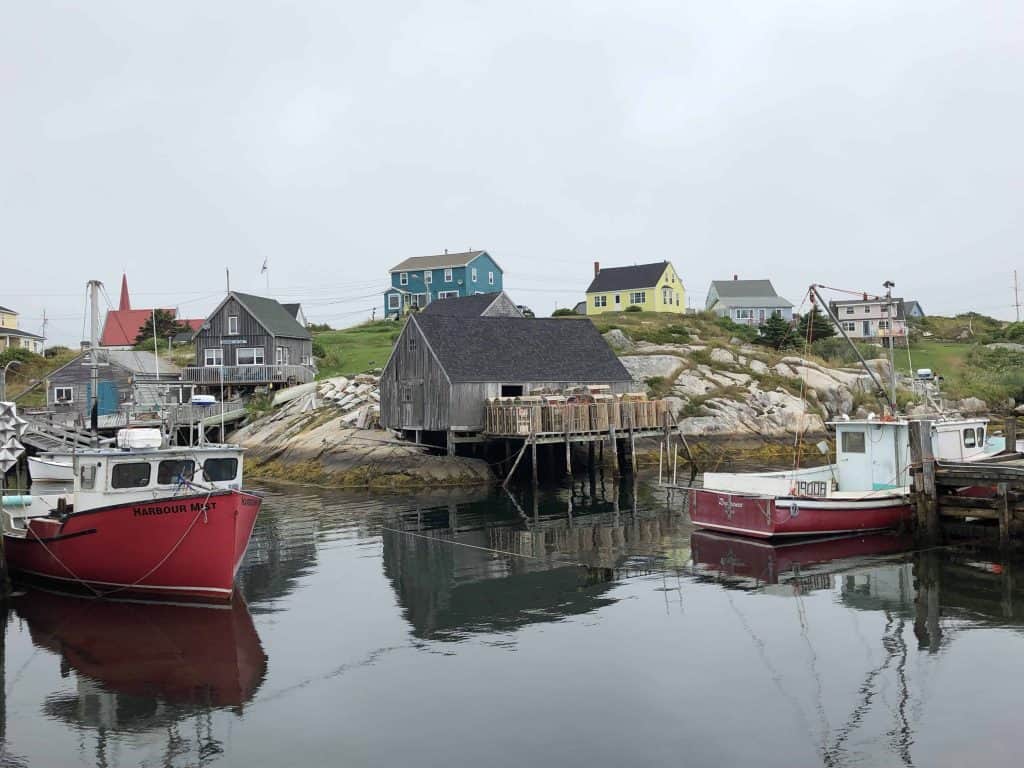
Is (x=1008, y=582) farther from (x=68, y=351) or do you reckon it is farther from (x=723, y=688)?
(x=68, y=351)

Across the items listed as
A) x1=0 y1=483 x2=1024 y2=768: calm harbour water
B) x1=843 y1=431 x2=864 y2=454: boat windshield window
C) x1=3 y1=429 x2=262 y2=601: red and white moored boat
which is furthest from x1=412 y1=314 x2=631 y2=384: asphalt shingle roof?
x1=3 y1=429 x2=262 y2=601: red and white moored boat

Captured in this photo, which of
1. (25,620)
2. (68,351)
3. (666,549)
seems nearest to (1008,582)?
(666,549)

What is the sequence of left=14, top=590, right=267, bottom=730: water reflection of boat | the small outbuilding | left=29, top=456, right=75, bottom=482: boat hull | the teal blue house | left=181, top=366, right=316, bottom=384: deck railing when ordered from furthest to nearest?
the teal blue house, left=181, top=366, right=316, bottom=384: deck railing, the small outbuilding, left=29, top=456, right=75, bottom=482: boat hull, left=14, top=590, right=267, bottom=730: water reflection of boat

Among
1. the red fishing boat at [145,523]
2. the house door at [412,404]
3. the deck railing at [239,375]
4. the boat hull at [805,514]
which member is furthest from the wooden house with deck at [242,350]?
the boat hull at [805,514]

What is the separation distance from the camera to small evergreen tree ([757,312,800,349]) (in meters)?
75.5

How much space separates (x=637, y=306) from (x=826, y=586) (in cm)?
7510

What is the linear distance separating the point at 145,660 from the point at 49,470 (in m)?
16.3

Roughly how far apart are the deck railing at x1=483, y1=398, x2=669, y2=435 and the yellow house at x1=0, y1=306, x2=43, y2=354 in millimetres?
59433

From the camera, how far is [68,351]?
85812 millimetres

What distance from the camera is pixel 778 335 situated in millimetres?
75938

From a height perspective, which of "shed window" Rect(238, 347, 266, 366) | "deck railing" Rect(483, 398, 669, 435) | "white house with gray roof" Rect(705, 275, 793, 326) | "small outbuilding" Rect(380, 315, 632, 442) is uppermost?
"white house with gray roof" Rect(705, 275, 793, 326)

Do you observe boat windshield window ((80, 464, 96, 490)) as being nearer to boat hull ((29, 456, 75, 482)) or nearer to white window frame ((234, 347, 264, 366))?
boat hull ((29, 456, 75, 482))

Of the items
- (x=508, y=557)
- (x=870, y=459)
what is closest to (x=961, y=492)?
(x=870, y=459)

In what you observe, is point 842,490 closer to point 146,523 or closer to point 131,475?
point 146,523
